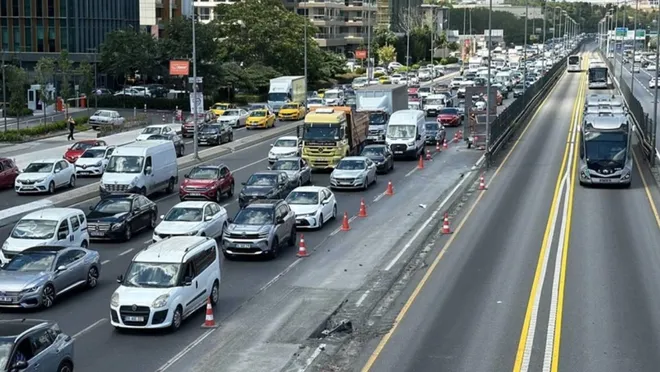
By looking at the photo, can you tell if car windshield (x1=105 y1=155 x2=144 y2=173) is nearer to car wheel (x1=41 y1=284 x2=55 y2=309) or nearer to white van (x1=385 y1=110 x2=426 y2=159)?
car wheel (x1=41 y1=284 x2=55 y2=309)

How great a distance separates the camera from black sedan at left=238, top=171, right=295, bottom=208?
37.8 metres

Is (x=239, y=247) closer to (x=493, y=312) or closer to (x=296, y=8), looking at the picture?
(x=493, y=312)

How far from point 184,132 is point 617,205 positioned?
113ft

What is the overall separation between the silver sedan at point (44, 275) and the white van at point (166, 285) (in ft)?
7.54

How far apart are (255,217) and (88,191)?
48.4 feet

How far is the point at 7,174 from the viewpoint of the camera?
148 ft

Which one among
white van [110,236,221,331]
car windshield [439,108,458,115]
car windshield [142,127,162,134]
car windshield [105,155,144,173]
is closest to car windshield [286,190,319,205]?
car windshield [105,155,144,173]

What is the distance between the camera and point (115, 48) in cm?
8944

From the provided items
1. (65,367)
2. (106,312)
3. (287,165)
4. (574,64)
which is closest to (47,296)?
(106,312)

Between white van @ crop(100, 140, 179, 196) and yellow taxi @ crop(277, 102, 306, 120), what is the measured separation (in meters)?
38.6

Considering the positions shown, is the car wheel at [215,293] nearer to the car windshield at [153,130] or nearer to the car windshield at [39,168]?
the car windshield at [39,168]

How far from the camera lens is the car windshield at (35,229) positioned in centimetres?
2906

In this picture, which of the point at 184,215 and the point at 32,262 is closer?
the point at 32,262

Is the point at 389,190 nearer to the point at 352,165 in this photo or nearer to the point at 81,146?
the point at 352,165
